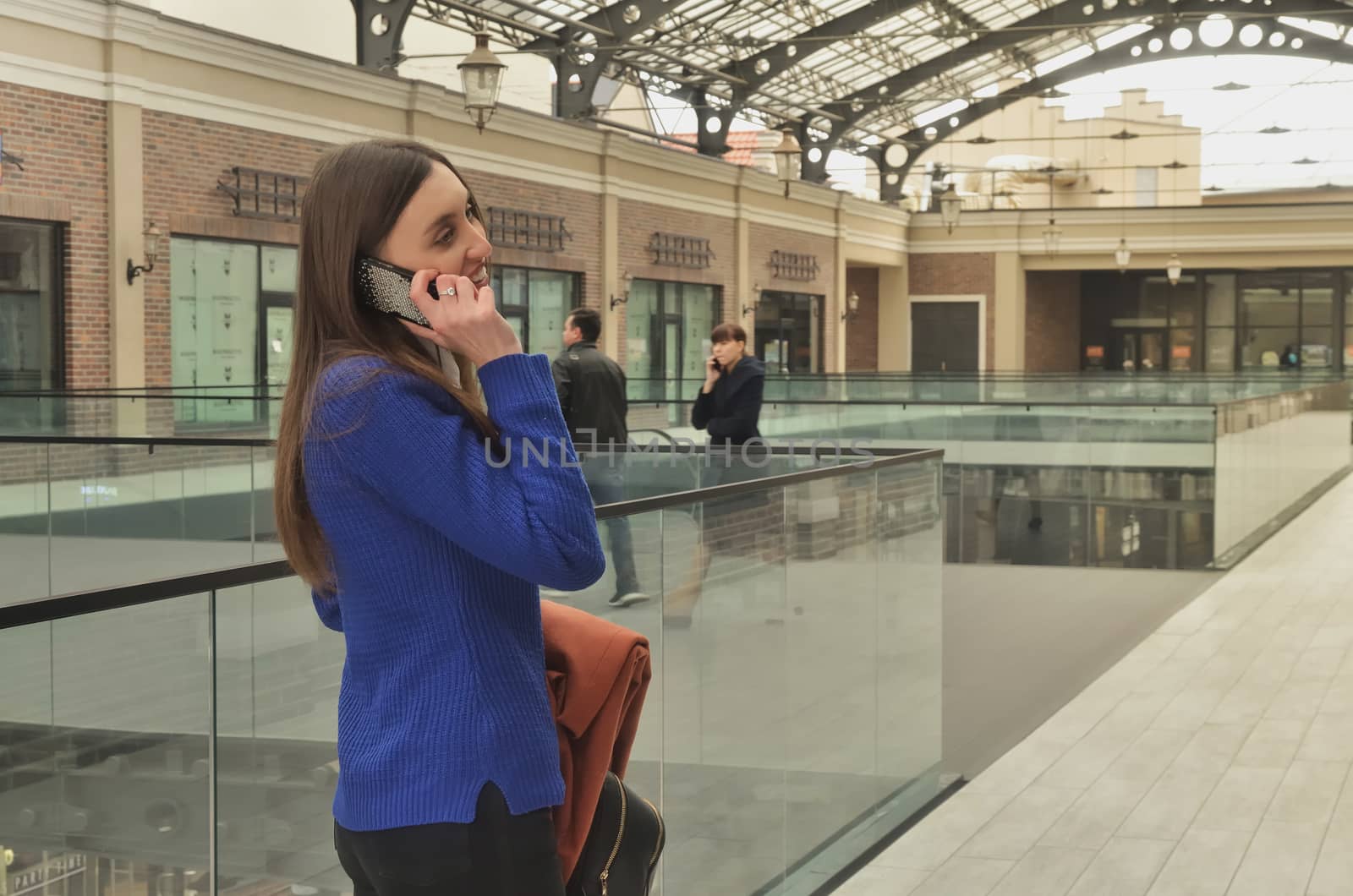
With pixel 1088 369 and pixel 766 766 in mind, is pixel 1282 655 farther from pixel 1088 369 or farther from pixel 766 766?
pixel 1088 369

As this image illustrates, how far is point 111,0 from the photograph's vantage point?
14180 millimetres

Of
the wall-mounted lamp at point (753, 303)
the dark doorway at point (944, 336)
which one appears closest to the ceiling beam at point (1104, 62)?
the dark doorway at point (944, 336)

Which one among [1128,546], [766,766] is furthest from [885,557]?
[1128,546]

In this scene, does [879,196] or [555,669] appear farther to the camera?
[879,196]

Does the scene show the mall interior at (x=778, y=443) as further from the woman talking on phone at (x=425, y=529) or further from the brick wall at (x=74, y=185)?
the woman talking on phone at (x=425, y=529)

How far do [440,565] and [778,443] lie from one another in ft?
39.2

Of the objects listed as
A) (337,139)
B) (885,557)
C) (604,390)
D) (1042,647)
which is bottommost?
(1042,647)

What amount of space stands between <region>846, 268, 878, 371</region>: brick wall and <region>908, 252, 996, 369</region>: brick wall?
3.57 ft

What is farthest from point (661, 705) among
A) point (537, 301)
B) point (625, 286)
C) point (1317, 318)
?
point (1317, 318)

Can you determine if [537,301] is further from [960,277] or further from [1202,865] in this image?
[1202,865]

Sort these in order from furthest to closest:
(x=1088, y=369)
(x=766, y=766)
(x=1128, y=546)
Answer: (x=1088, y=369) → (x=1128, y=546) → (x=766, y=766)

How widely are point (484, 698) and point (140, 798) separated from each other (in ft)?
2.53

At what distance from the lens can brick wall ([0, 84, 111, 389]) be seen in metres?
13.7

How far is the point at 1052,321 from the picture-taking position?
130 ft
